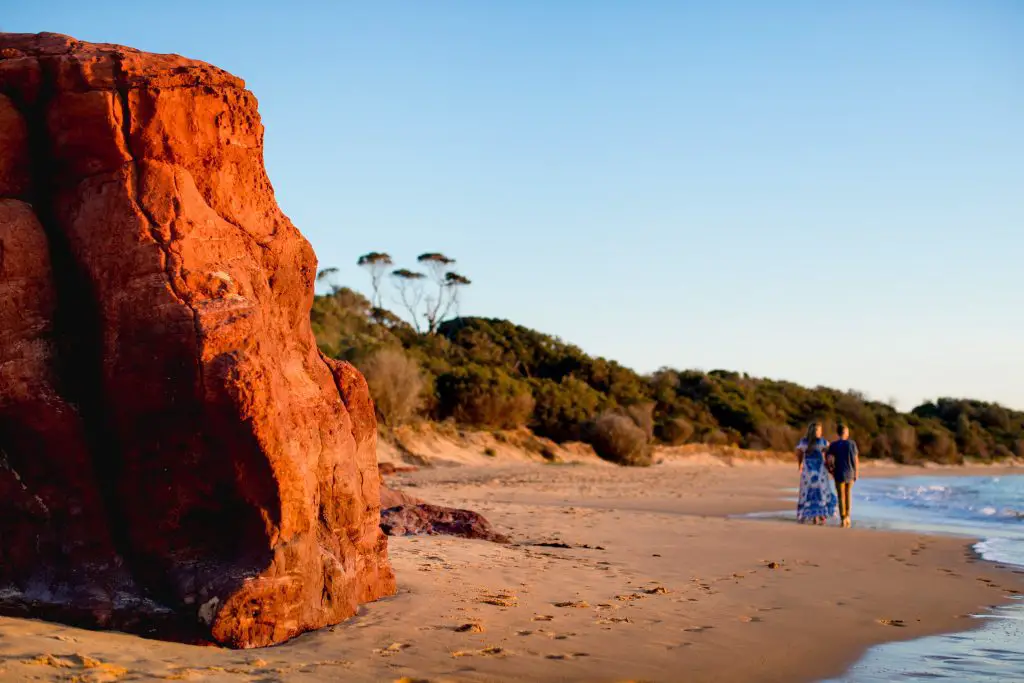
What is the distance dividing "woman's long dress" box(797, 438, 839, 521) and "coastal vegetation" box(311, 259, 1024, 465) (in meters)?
10.8

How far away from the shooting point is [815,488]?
14805 millimetres

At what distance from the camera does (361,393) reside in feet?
21.3

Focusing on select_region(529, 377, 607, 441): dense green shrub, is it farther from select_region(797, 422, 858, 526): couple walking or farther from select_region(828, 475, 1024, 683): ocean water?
select_region(797, 422, 858, 526): couple walking

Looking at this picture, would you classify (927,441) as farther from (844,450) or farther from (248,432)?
(248,432)

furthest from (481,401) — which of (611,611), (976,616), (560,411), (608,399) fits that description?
(611,611)

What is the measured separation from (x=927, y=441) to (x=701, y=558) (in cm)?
4552

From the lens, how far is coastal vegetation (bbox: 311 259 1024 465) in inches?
1087

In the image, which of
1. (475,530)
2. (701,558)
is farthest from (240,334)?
(701,558)

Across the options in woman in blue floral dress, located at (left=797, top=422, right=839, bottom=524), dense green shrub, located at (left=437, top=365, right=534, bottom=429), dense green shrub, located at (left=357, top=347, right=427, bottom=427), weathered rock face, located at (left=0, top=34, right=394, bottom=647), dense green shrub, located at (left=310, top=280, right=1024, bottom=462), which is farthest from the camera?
dense green shrub, located at (left=310, top=280, right=1024, bottom=462)

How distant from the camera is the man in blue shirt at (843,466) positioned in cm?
1438

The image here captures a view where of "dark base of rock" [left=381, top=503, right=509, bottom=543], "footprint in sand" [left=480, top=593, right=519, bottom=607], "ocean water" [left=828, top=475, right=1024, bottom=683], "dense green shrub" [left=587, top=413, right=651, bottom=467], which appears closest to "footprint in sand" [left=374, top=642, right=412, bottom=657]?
"footprint in sand" [left=480, top=593, right=519, bottom=607]

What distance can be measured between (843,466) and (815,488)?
2.09ft

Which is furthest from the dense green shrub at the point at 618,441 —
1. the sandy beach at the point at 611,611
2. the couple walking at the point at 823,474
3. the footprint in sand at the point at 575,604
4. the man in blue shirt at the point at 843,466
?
the footprint in sand at the point at 575,604

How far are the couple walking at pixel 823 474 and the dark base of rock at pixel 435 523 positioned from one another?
22.0 ft
